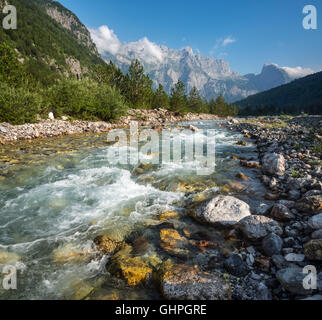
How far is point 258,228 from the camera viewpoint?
4.02 meters

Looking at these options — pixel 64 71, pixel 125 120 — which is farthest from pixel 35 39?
pixel 125 120

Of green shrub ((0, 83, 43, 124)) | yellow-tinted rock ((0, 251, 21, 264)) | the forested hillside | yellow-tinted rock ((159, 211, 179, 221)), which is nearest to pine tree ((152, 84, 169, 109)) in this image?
the forested hillside

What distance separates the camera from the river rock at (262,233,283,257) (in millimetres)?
3463

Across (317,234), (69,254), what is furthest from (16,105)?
(317,234)

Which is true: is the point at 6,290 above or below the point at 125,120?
below

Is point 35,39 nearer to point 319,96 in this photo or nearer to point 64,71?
point 64,71

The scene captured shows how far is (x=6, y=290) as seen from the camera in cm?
302

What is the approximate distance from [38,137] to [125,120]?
18.5 metres

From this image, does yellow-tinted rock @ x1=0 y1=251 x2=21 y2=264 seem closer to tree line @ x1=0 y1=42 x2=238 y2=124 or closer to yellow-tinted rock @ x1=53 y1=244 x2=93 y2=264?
yellow-tinted rock @ x1=53 y1=244 x2=93 y2=264

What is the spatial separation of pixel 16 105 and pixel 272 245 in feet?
76.9

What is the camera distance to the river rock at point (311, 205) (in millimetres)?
4376

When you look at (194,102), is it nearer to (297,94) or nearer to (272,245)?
(272,245)

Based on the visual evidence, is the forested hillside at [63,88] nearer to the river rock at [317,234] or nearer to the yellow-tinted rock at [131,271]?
the yellow-tinted rock at [131,271]

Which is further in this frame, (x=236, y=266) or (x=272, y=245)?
(x=272, y=245)
